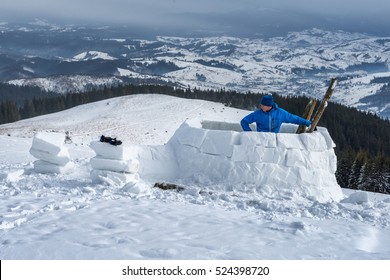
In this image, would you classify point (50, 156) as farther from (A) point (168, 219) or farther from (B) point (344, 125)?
(B) point (344, 125)

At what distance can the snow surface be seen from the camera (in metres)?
5.89

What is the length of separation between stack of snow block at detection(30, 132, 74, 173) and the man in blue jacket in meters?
4.53

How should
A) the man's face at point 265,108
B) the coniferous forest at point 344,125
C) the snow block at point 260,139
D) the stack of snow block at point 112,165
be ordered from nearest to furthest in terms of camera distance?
the stack of snow block at point 112,165 → the snow block at point 260,139 → the man's face at point 265,108 → the coniferous forest at point 344,125

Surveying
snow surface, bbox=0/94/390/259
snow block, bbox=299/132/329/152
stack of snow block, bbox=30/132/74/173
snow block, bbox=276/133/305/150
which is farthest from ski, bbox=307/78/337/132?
stack of snow block, bbox=30/132/74/173

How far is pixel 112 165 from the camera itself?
32.5 ft

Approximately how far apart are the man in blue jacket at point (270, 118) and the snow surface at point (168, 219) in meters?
1.11

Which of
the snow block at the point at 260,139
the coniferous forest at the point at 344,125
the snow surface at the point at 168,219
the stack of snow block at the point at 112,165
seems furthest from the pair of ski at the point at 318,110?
the coniferous forest at the point at 344,125

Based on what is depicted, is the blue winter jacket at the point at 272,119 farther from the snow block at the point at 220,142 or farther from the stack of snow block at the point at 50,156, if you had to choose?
the stack of snow block at the point at 50,156

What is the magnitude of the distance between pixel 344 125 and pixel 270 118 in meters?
66.2

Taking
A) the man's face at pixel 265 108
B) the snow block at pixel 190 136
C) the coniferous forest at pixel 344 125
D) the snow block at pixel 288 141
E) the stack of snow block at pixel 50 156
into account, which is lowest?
the coniferous forest at pixel 344 125

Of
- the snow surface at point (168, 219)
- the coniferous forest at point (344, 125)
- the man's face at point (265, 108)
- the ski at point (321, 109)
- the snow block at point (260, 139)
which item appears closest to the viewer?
the snow surface at point (168, 219)

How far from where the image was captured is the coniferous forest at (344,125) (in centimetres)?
3431
